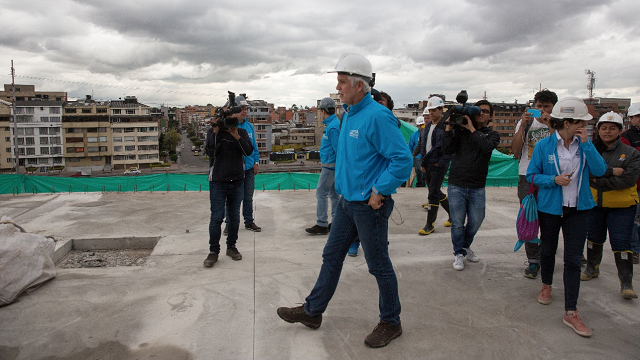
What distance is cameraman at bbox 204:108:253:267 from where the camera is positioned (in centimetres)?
457

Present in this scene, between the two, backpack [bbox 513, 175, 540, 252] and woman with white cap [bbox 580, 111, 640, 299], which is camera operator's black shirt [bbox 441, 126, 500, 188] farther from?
woman with white cap [bbox 580, 111, 640, 299]

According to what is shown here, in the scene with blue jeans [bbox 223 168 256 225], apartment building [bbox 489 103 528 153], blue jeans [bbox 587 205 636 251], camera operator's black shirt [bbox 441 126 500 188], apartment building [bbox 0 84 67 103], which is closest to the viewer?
blue jeans [bbox 587 205 636 251]

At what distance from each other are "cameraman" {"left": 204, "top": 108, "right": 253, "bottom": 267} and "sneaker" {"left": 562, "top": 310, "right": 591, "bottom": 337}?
10.6 ft

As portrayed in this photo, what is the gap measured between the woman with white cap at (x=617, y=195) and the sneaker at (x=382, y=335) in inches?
92.6

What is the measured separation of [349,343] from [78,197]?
716 cm

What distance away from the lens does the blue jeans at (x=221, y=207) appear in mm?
4566


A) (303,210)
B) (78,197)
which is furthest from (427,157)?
(78,197)

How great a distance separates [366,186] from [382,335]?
1.09 metres

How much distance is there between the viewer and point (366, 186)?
2883 mm

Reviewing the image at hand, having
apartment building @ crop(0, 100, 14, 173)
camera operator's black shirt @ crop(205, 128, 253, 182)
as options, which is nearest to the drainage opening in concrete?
camera operator's black shirt @ crop(205, 128, 253, 182)

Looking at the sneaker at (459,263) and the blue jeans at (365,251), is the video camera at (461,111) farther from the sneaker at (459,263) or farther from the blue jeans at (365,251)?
the blue jeans at (365,251)

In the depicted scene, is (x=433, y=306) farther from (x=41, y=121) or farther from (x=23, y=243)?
(x=41, y=121)

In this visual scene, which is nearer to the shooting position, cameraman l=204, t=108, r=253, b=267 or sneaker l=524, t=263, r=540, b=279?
sneaker l=524, t=263, r=540, b=279

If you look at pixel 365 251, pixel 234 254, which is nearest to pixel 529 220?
pixel 365 251
